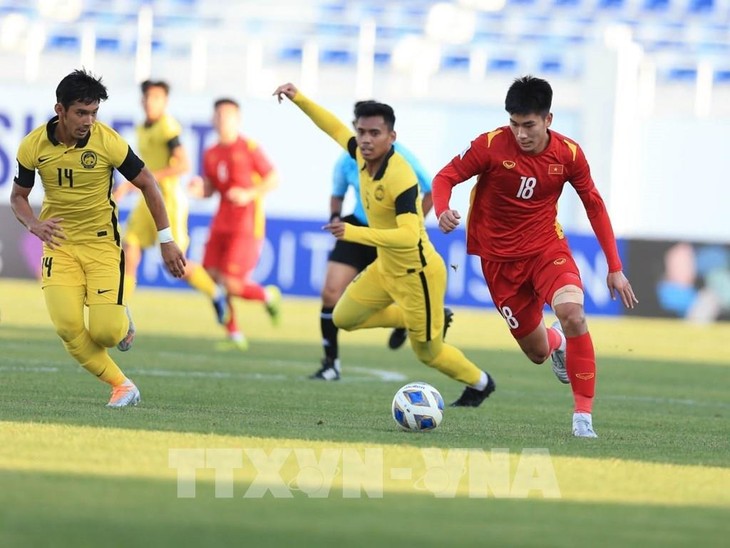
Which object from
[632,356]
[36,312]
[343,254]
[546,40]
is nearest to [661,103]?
[546,40]

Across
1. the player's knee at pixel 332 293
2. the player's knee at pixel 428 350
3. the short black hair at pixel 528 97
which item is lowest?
the player's knee at pixel 428 350

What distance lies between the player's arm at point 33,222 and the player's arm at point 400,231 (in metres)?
1.72

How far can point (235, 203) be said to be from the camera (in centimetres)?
1555

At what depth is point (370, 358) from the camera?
14.6 metres

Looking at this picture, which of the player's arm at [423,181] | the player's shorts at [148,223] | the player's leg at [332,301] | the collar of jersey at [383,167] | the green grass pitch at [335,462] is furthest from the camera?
the player's shorts at [148,223]

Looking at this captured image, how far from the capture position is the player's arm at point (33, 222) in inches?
328

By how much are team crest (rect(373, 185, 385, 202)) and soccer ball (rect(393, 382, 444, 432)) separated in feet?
5.55

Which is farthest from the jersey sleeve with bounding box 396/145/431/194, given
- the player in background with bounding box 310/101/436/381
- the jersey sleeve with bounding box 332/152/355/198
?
the jersey sleeve with bounding box 332/152/355/198

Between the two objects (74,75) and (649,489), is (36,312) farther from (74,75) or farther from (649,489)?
(649,489)

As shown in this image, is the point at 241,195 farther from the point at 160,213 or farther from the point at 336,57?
the point at 336,57

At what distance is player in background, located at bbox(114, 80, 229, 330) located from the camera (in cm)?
1476

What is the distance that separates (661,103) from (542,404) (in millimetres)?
18283

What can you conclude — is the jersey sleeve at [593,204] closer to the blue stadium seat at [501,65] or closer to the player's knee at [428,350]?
the player's knee at [428,350]

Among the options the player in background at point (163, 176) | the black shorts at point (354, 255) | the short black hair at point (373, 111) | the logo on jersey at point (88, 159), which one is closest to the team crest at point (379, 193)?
the short black hair at point (373, 111)
